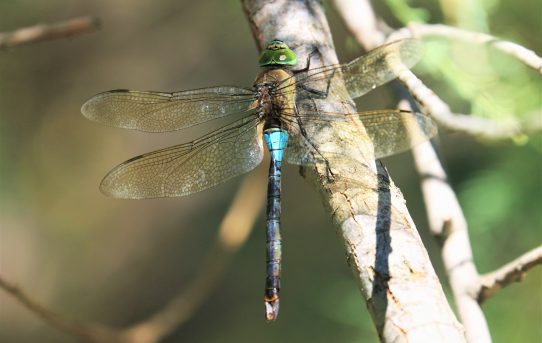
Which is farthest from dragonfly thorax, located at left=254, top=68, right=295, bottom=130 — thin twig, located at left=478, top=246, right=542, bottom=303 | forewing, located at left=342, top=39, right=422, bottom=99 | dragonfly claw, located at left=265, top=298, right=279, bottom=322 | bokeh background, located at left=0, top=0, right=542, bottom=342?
bokeh background, located at left=0, top=0, right=542, bottom=342

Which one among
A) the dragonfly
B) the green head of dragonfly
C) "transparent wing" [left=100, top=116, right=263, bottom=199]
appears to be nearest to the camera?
the green head of dragonfly

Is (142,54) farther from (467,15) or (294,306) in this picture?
(467,15)

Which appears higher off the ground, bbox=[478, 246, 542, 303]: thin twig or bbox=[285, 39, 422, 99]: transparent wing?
bbox=[285, 39, 422, 99]: transparent wing

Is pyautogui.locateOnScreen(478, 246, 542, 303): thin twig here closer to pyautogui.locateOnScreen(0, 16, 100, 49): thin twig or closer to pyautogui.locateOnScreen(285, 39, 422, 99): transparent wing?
pyautogui.locateOnScreen(285, 39, 422, 99): transparent wing

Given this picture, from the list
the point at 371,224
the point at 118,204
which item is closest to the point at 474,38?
the point at 371,224

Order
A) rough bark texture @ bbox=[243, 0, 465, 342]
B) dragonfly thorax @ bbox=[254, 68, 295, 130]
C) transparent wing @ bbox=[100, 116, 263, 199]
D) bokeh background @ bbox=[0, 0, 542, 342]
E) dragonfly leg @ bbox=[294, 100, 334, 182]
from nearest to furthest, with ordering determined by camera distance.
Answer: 1. rough bark texture @ bbox=[243, 0, 465, 342]
2. dragonfly leg @ bbox=[294, 100, 334, 182]
3. dragonfly thorax @ bbox=[254, 68, 295, 130]
4. transparent wing @ bbox=[100, 116, 263, 199]
5. bokeh background @ bbox=[0, 0, 542, 342]

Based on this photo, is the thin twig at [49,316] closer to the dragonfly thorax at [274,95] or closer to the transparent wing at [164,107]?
the transparent wing at [164,107]
